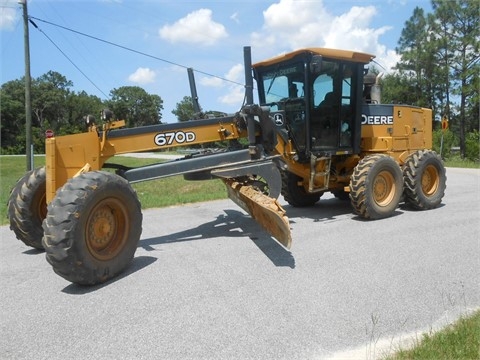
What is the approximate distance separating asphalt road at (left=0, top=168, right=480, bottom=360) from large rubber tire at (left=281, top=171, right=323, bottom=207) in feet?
7.39

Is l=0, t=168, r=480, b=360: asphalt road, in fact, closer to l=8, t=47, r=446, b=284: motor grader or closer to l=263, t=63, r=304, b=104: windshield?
l=8, t=47, r=446, b=284: motor grader

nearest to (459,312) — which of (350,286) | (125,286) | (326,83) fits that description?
(350,286)

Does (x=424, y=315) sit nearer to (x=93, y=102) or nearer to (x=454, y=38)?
(x=454, y=38)

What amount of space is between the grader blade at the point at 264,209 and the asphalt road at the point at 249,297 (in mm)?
279

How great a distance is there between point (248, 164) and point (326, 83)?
2283 mm

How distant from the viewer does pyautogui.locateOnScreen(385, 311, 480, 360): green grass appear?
9.66 ft

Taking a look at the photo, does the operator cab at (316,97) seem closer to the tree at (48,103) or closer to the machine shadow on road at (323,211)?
the machine shadow on road at (323,211)

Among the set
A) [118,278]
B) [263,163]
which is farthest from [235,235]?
[118,278]

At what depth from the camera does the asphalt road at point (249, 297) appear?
10.5ft

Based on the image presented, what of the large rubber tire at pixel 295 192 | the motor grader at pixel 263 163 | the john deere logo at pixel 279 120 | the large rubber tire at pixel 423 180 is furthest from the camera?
the large rubber tire at pixel 295 192

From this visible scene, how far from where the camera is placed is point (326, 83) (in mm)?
7566

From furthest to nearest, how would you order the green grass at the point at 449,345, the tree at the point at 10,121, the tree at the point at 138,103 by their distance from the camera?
1. the tree at the point at 138,103
2. the tree at the point at 10,121
3. the green grass at the point at 449,345

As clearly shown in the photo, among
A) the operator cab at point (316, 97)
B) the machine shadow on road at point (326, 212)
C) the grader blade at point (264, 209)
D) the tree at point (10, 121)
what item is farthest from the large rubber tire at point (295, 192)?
the tree at point (10, 121)

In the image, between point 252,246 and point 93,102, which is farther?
point 93,102
